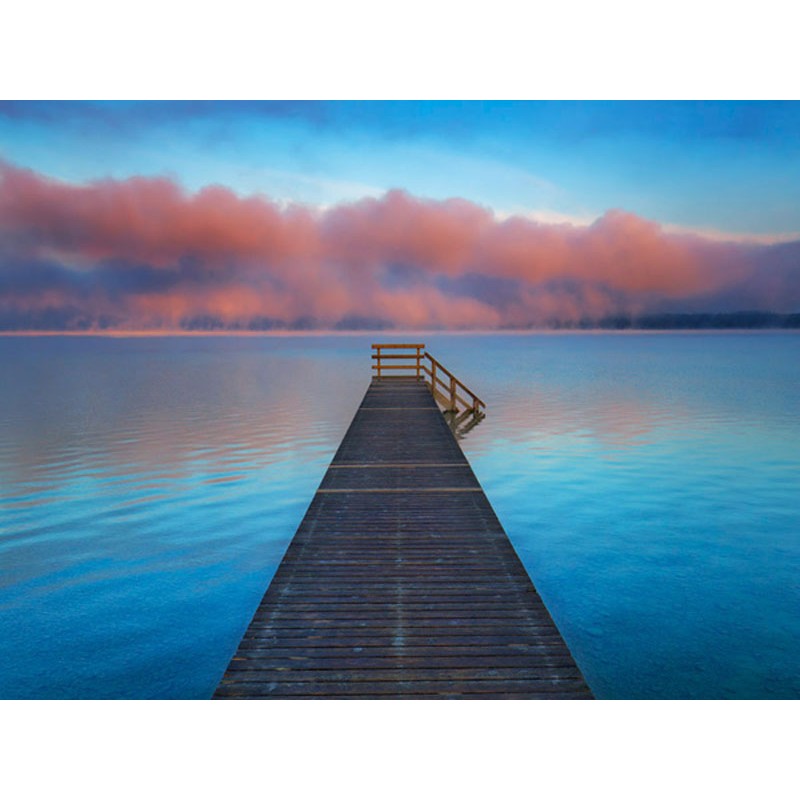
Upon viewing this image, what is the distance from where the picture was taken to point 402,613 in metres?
6.28

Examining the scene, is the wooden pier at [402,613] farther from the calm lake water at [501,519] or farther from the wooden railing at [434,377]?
the wooden railing at [434,377]

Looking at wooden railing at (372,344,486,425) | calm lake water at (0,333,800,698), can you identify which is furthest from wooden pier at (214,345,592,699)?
wooden railing at (372,344,486,425)

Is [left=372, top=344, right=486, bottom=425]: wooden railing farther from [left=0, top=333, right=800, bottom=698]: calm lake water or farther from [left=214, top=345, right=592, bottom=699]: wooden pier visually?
[left=214, top=345, right=592, bottom=699]: wooden pier

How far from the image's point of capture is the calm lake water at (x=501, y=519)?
8.37m

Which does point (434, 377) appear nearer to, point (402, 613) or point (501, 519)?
→ point (501, 519)

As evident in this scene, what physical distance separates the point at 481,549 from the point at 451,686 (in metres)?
3.11

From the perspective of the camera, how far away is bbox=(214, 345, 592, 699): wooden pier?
5.11 m

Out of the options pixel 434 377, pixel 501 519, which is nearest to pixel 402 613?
pixel 501 519

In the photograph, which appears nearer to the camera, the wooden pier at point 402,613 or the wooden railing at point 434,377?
the wooden pier at point 402,613

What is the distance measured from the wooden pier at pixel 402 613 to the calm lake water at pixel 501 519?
2.50 meters

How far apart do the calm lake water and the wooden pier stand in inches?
98.3

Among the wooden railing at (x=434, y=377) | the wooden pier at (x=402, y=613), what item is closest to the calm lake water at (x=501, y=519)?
the wooden railing at (x=434, y=377)

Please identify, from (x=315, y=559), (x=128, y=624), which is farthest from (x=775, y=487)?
(x=128, y=624)

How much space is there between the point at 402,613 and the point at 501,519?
921 cm
